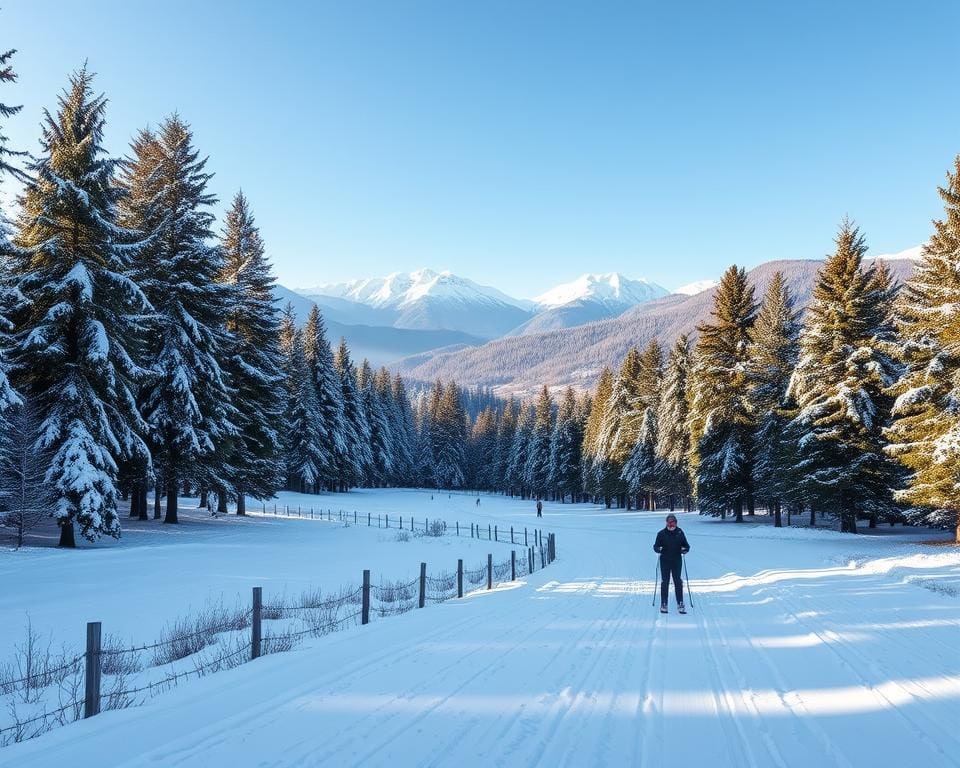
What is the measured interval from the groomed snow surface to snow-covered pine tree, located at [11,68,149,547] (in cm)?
329

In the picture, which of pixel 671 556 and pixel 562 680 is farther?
pixel 671 556

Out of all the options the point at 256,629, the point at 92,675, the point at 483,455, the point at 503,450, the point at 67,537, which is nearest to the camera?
the point at 92,675

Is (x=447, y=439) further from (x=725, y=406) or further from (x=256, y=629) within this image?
(x=256, y=629)

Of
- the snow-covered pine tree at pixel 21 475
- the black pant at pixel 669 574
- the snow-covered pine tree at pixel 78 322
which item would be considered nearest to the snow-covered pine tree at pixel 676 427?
the black pant at pixel 669 574

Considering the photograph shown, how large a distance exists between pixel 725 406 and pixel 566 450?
44245 millimetres

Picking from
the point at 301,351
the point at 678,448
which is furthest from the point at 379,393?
the point at 678,448

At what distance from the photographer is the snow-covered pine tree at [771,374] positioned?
113 ft

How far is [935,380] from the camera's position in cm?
A: 2277

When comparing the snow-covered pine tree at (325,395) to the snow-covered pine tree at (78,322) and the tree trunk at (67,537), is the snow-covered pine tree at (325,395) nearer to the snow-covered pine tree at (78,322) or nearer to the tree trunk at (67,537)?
the snow-covered pine tree at (78,322)

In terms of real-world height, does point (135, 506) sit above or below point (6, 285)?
below

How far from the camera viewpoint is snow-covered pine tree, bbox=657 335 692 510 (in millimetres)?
45719

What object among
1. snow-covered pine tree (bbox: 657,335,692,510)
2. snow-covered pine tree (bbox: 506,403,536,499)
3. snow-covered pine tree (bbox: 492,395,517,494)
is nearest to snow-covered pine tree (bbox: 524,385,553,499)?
snow-covered pine tree (bbox: 506,403,536,499)

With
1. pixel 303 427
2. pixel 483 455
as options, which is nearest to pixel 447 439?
pixel 483 455

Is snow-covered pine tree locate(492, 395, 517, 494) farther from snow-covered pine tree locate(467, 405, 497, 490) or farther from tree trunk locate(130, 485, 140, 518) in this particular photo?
tree trunk locate(130, 485, 140, 518)
